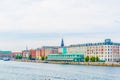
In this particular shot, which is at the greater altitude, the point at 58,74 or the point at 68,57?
the point at 68,57

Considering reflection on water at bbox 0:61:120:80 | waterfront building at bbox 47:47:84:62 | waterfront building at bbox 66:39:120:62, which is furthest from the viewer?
waterfront building at bbox 47:47:84:62

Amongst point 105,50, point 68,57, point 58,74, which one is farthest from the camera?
point 68,57

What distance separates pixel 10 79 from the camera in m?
51.9

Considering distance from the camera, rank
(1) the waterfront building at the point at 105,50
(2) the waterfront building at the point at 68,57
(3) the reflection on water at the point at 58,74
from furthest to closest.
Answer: (2) the waterfront building at the point at 68,57 < (1) the waterfront building at the point at 105,50 < (3) the reflection on water at the point at 58,74

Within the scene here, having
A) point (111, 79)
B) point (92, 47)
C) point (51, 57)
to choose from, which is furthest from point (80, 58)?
point (111, 79)

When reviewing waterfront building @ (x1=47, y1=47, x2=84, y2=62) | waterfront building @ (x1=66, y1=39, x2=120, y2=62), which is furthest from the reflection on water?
waterfront building @ (x1=47, y1=47, x2=84, y2=62)

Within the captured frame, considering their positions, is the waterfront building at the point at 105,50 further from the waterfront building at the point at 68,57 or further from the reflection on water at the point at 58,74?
the reflection on water at the point at 58,74

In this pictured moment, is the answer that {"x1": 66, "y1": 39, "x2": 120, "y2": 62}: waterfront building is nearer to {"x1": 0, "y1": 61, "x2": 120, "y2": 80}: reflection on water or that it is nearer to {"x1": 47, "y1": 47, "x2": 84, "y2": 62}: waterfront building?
{"x1": 47, "y1": 47, "x2": 84, "y2": 62}: waterfront building

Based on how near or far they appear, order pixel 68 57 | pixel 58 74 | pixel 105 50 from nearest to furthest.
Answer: pixel 58 74 < pixel 105 50 < pixel 68 57

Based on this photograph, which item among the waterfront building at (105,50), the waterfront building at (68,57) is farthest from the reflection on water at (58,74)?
the waterfront building at (68,57)

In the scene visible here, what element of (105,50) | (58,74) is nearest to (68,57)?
(105,50)

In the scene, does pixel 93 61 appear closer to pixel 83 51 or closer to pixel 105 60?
pixel 105 60

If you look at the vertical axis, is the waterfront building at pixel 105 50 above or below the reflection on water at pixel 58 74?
above

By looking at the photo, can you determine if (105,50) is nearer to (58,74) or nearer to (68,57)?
(68,57)
